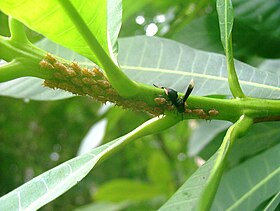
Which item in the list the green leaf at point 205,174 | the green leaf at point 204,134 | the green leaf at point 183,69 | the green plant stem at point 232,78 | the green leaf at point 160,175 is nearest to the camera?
the green leaf at point 205,174

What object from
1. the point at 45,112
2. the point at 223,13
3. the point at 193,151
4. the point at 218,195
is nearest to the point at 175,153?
the point at 45,112

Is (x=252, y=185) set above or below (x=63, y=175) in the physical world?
below

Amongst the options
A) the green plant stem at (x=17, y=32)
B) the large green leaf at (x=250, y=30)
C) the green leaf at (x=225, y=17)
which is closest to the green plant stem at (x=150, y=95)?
the green plant stem at (x=17, y=32)

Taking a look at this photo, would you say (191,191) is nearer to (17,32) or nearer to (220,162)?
(220,162)

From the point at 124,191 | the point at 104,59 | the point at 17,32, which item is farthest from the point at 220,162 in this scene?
the point at 124,191

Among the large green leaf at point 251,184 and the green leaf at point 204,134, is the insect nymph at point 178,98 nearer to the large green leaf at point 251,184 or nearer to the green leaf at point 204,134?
the large green leaf at point 251,184

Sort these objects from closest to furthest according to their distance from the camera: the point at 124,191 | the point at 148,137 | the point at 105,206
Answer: the point at 105,206, the point at 124,191, the point at 148,137
